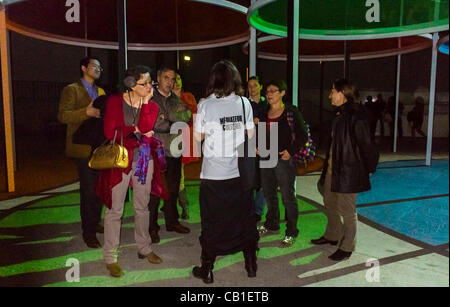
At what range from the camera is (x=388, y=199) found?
6.12m

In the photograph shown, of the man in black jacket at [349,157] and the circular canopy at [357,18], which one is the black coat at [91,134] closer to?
the man in black jacket at [349,157]

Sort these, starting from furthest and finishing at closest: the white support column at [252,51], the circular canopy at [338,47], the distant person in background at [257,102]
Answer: the circular canopy at [338,47], the white support column at [252,51], the distant person in background at [257,102]

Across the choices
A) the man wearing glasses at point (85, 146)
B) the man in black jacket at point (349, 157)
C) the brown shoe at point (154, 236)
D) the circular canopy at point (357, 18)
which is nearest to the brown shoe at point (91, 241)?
the man wearing glasses at point (85, 146)

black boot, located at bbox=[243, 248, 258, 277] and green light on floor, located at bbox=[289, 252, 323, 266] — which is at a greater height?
black boot, located at bbox=[243, 248, 258, 277]

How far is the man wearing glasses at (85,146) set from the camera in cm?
392

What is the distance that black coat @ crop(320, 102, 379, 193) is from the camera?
351cm

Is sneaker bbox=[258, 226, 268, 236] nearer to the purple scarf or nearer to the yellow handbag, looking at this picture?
the purple scarf

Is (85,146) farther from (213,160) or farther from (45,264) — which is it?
(213,160)

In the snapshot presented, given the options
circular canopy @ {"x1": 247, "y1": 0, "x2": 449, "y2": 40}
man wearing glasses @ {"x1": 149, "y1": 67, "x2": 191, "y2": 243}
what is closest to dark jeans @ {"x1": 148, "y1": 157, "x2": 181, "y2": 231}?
man wearing glasses @ {"x1": 149, "y1": 67, "x2": 191, "y2": 243}

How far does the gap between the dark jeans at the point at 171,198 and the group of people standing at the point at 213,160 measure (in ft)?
0.04

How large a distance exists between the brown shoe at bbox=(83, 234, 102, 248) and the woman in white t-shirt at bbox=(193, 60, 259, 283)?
1.45 meters

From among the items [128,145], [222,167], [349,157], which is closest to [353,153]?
[349,157]

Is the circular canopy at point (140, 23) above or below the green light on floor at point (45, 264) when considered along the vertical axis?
above

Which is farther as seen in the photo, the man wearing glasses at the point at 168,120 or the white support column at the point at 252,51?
the white support column at the point at 252,51
